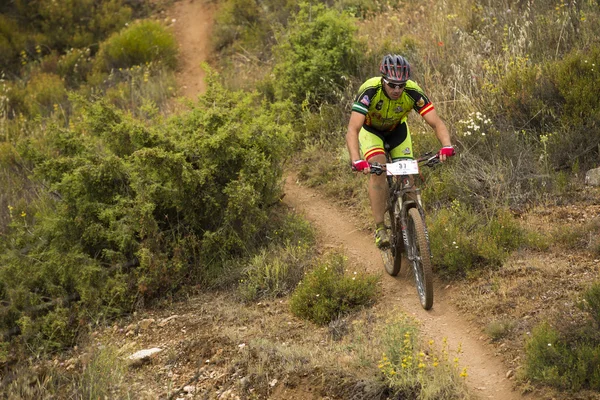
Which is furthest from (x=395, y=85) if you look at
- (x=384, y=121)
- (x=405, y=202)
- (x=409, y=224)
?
(x=409, y=224)

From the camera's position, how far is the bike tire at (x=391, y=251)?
7.17m

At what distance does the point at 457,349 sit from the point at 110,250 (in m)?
3.89

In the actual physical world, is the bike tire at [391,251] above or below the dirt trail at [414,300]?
above

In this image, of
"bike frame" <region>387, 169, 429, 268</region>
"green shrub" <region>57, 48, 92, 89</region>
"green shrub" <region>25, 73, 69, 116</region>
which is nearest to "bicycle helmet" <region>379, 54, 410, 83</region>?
"bike frame" <region>387, 169, 429, 268</region>

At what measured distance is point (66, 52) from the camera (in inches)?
679

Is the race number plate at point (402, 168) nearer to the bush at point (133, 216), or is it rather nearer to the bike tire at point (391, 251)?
the bike tire at point (391, 251)

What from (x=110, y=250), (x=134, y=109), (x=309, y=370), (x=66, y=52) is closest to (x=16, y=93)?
(x=66, y=52)

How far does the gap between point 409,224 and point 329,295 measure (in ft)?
3.34

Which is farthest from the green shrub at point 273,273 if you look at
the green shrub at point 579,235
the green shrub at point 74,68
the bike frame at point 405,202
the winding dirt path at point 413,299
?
the green shrub at point 74,68

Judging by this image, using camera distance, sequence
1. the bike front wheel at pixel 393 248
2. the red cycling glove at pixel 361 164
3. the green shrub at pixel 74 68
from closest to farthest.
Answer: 1. the red cycling glove at pixel 361 164
2. the bike front wheel at pixel 393 248
3. the green shrub at pixel 74 68

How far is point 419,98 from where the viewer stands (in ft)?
22.8

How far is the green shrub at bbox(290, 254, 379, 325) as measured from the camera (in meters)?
6.85

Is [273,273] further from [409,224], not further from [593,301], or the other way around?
[593,301]

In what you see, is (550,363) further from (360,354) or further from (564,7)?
(564,7)
